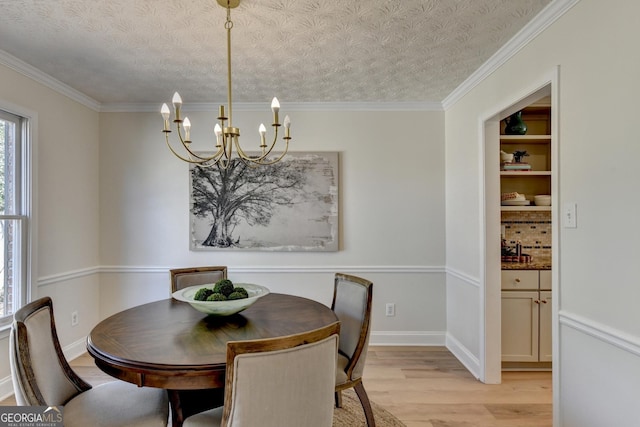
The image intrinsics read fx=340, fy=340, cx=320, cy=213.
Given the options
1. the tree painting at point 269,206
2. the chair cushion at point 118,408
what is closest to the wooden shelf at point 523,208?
the tree painting at point 269,206

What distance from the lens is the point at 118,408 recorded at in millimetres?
1482

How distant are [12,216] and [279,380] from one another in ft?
8.50

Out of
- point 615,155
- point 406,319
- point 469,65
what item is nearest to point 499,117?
point 469,65

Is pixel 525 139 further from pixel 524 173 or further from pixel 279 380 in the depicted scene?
pixel 279 380

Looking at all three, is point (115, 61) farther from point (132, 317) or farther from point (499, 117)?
point (499, 117)

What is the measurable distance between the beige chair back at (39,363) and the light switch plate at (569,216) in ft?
8.16

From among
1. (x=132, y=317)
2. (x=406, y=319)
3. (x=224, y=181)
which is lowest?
(x=406, y=319)

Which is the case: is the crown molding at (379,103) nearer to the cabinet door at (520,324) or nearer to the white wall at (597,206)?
the white wall at (597,206)

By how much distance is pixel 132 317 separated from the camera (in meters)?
1.83

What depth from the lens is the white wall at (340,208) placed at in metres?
3.43

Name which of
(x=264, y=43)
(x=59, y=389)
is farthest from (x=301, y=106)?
(x=59, y=389)

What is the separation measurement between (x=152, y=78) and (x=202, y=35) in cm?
93

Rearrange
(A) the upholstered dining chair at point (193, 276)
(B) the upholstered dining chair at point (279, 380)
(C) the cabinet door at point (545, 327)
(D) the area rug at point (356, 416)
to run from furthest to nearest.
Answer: (C) the cabinet door at point (545, 327) → (A) the upholstered dining chair at point (193, 276) → (D) the area rug at point (356, 416) → (B) the upholstered dining chair at point (279, 380)

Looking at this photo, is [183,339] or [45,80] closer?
[183,339]
